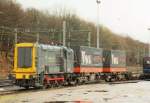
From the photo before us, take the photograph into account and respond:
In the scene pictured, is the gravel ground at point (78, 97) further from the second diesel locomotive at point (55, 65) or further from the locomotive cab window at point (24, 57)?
the locomotive cab window at point (24, 57)

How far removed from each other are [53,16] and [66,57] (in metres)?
48.8

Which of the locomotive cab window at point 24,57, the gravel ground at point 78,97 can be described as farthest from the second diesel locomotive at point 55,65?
the gravel ground at point 78,97

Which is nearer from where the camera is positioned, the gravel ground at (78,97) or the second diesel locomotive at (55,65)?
the gravel ground at (78,97)

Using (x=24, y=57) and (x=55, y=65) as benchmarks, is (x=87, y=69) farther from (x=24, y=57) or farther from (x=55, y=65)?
(x=24, y=57)

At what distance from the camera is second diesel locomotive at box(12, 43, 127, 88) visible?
28634 millimetres

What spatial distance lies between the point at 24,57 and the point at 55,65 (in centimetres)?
313

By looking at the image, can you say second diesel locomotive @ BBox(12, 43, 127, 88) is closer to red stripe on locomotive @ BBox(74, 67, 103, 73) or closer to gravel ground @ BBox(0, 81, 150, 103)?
red stripe on locomotive @ BBox(74, 67, 103, 73)

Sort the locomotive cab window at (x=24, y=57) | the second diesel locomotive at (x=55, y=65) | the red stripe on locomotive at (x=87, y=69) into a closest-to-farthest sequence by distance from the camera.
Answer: the second diesel locomotive at (x=55, y=65) → the locomotive cab window at (x=24, y=57) → the red stripe on locomotive at (x=87, y=69)

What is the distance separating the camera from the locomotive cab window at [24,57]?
29133mm

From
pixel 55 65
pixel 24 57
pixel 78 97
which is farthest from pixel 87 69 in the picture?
pixel 78 97

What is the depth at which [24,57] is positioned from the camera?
96.7 feet

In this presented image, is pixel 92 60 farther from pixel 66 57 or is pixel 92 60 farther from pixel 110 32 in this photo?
pixel 110 32

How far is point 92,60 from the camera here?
129ft

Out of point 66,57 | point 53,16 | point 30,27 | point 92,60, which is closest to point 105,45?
point 53,16
